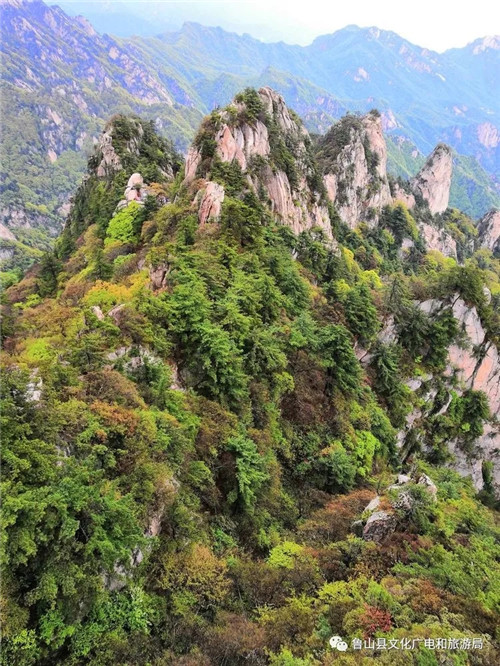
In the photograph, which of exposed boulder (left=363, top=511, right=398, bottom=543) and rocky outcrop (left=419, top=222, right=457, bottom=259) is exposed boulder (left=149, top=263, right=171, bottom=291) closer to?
exposed boulder (left=363, top=511, right=398, bottom=543)

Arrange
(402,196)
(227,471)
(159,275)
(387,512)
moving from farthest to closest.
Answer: (402,196)
(159,275)
(227,471)
(387,512)

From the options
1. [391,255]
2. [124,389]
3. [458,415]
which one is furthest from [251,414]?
[391,255]

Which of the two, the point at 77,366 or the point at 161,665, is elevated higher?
the point at 77,366

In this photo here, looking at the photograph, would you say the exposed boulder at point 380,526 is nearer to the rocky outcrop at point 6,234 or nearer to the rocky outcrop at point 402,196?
the rocky outcrop at point 402,196

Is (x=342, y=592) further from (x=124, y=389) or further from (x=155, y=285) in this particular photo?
(x=155, y=285)

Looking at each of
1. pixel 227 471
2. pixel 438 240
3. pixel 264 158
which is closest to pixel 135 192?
pixel 264 158

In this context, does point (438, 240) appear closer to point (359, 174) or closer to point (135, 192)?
point (359, 174)

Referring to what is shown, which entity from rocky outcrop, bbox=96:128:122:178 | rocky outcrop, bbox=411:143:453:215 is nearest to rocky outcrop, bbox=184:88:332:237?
rocky outcrop, bbox=96:128:122:178
